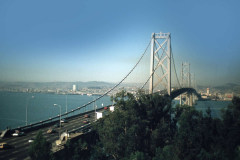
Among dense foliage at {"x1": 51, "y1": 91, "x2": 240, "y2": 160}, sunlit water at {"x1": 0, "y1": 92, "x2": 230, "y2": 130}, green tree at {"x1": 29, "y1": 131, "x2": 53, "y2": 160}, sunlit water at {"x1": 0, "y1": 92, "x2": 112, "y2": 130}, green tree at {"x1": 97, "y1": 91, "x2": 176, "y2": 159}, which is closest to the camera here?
green tree at {"x1": 29, "y1": 131, "x2": 53, "y2": 160}

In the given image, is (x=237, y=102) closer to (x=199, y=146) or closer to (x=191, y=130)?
(x=191, y=130)

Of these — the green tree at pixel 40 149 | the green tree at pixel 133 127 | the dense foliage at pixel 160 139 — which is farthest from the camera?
the green tree at pixel 133 127

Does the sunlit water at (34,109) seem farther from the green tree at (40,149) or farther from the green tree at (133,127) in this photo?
the green tree at (40,149)

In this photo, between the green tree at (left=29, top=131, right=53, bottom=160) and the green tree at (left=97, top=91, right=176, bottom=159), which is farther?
the green tree at (left=97, top=91, right=176, bottom=159)

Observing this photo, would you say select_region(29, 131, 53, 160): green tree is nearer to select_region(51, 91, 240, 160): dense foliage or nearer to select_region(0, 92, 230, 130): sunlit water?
select_region(51, 91, 240, 160): dense foliage

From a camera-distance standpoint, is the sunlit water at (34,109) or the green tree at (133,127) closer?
the green tree at (133,127)

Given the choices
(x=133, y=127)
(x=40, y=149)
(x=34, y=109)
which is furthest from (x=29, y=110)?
(x=40, y=149)

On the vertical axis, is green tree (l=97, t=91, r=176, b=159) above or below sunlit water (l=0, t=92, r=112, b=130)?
above

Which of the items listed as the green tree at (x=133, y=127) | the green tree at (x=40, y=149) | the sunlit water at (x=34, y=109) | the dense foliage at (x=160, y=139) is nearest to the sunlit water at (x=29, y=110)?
the sunlit water at (x=34, y=109)

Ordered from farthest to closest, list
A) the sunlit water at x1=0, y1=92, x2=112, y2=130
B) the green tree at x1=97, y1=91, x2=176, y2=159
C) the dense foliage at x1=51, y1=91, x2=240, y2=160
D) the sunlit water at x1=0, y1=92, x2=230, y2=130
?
1. the sunlit water at x1=0, y1=92, x2=230, y2=130
2. the sunlit water at x1=0, y1=92, x2=112, y2=130
3. the green tree at x1=97, y1=91, x2=176, y2=159
4. the dense foliage at x1=51, y1=91, x2=240, y2=160

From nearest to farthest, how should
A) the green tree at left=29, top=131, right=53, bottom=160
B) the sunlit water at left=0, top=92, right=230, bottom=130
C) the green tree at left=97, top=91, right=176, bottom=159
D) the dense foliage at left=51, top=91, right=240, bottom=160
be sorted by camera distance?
the green tree at left=29, top=131, right=53, bottom=160 < the dense foliage at left=51, top=91, right=240, bottom=160 < the green tree at left=97, top=91, right=176, bottom=159 < the sunlit water at left=0, top=92, right=230, bottom=130

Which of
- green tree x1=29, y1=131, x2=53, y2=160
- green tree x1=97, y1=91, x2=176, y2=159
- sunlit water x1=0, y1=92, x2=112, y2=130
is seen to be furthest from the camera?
sunlit water x1=0, y1=92, x2=112, y2=130

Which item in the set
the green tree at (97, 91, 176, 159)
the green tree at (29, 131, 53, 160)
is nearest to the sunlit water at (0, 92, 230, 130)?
the green tree at (97, 91, 176, 159)
